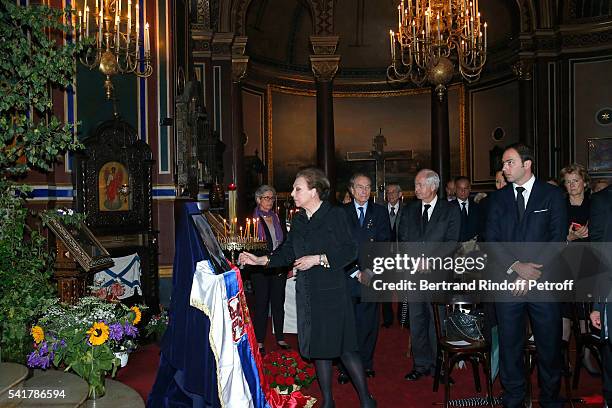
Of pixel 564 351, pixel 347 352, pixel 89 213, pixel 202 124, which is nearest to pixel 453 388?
pixel 564 351

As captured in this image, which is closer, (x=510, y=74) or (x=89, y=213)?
(x=89, y=213)

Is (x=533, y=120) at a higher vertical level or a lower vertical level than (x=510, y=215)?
higher

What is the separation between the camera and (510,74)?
586 inches

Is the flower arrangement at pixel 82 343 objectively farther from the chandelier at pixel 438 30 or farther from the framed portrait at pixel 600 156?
the framed portrait at pixel 600 156

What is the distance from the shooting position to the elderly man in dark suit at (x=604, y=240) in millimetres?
3688

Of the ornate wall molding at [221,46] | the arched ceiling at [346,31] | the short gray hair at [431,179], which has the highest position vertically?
the arched ceiling at [346,31]

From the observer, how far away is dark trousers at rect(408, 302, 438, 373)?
521 cm

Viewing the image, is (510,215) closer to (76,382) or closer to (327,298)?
(327,298)

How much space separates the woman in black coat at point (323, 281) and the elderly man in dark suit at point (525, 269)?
3.44ft

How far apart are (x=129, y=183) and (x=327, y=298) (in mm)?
4110

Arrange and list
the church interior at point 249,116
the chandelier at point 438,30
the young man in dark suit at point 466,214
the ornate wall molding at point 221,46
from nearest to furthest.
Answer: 1. the church interior at point 249,116
2. the young man in dark suit at point 466,214
3. the chandelier at point 438,30
4. the ornate wall molding at point 221,46

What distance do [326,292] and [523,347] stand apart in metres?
1.52

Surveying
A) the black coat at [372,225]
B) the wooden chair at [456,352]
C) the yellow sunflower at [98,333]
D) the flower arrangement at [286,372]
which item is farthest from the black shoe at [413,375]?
the yellow sunflower at [98,333]

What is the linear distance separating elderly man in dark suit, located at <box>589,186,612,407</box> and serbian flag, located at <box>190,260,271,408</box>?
7.03ft
